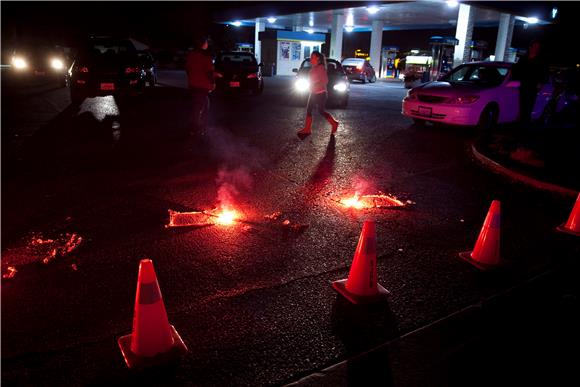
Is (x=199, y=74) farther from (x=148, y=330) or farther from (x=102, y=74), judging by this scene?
(x=148, y=330)

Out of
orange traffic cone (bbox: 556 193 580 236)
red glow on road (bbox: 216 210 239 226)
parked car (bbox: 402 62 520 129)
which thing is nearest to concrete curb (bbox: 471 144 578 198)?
orange traffic cone (bbox: 556 193 580 236)

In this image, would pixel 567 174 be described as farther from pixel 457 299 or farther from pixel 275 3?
pixel 275 3

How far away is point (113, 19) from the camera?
62.7 m

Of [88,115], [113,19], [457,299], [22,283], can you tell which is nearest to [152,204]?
[22,283]

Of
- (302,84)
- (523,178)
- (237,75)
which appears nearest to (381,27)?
(302,84)

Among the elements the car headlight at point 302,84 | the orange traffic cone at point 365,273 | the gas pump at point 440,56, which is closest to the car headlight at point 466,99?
the orange traffic cone at point 365,273

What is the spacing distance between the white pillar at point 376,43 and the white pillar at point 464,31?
35.8 ft

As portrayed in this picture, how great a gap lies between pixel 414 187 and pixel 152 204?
11.9 ft

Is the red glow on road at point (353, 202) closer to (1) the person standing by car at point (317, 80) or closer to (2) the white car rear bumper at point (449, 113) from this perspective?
(1) the person standing by car at point (317, 80)

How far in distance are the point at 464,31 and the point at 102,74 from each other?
68.2 feet

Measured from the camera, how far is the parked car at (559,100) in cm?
1195

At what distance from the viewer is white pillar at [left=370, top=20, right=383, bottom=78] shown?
3597cm

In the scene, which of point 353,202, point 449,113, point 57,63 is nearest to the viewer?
point 353,202

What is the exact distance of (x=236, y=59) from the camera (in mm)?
18453
